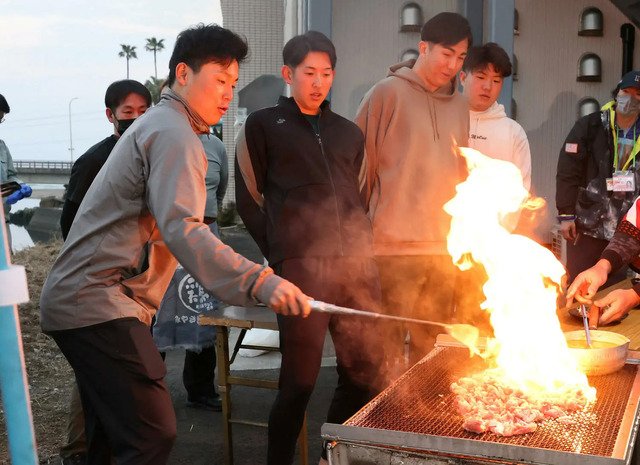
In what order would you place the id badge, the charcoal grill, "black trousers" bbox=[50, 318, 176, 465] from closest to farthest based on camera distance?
the charcoal grill, "black trousers" bbox=[50, 318, 176, 465], the id badge

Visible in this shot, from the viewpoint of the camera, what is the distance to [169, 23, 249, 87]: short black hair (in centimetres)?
286

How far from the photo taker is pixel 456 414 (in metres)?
2.45

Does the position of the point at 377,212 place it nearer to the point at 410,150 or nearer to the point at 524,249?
the point at 410,150

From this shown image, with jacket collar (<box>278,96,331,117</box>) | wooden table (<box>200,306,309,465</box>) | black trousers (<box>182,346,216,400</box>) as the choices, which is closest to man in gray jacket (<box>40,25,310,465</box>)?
jacket collar (<box>278,96,331,117</box>)

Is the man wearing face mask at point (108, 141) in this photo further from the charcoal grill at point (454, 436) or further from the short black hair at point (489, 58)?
the charcoal grill at point (454, 436)

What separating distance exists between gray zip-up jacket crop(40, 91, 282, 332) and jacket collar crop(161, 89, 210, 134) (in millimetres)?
76

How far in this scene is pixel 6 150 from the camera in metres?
9.09

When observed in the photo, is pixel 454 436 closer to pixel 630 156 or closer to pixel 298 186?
pixel 298 186

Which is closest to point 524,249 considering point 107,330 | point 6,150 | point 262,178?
point 262,178

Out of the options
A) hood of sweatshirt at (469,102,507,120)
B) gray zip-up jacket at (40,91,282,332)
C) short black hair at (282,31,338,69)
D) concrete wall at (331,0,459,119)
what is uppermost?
concrete wall at (331,0,459,119)

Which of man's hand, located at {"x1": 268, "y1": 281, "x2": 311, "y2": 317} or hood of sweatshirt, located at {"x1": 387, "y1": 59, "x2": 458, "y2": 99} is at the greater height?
hood of sweatshirt, located at {"x1": 387, "y1": 59, "x2": 458, "y2": 99}

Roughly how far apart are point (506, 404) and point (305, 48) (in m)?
2.41

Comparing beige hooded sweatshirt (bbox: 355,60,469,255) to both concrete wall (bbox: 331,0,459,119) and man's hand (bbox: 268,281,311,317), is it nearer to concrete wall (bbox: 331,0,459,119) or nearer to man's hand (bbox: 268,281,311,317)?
man's hand (bbox: 268,281,311,317)

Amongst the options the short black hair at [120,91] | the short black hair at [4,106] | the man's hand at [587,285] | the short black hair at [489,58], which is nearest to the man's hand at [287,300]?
the man's hand at [587,285]
